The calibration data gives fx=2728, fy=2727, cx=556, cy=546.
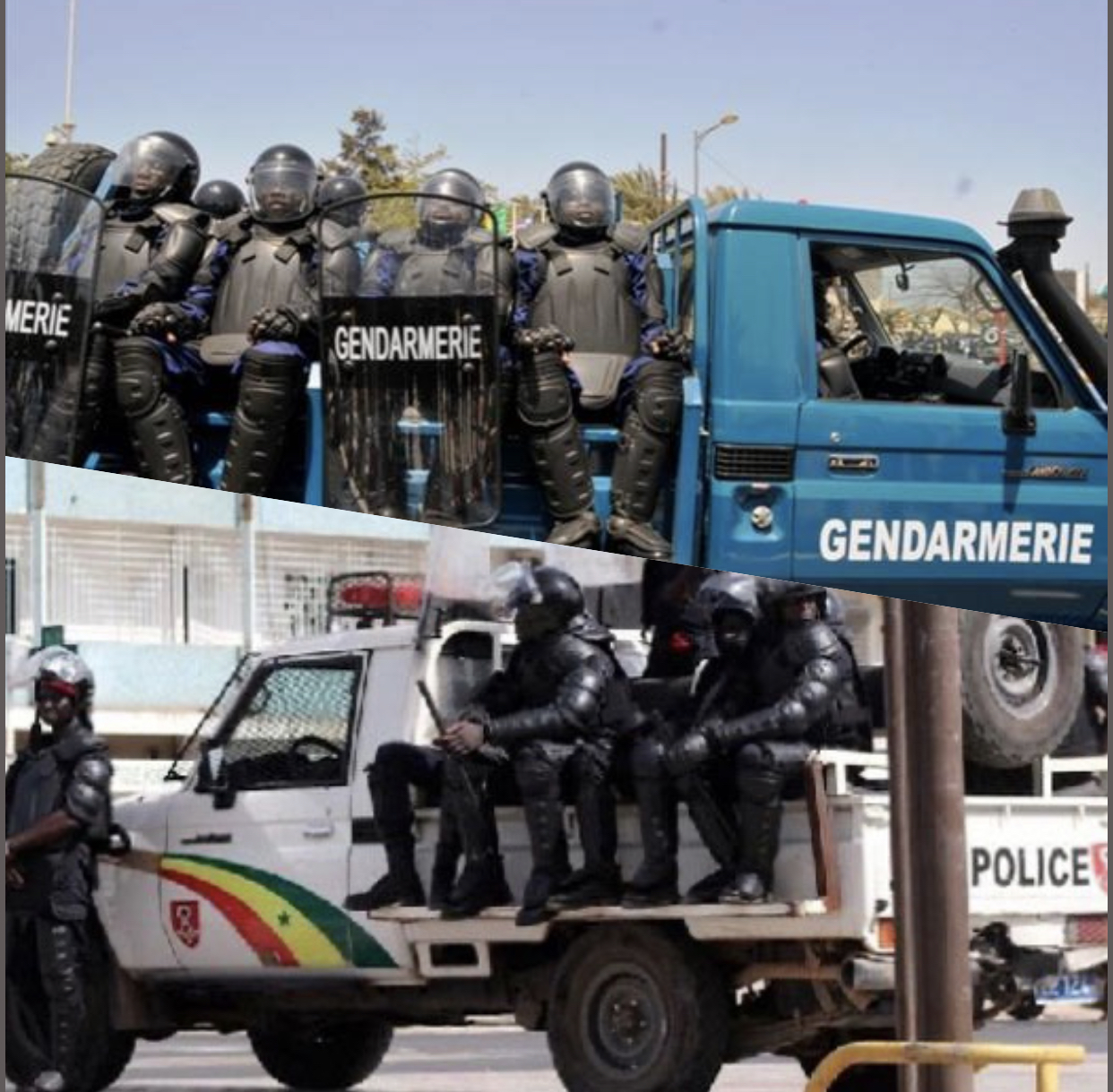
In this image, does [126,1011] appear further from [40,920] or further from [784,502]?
[784,502]

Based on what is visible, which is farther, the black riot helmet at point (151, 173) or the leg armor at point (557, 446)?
the black riot helmet at point (151, 173)

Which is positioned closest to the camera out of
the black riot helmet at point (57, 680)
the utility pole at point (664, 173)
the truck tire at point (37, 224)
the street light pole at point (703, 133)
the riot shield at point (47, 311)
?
the black riot helmet at point (57, 680)

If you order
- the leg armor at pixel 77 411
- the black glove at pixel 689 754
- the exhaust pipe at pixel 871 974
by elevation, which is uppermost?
the leg armor at pixel 77 411

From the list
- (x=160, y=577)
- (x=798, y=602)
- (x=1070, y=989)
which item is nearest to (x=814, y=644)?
(x=798, y=602)

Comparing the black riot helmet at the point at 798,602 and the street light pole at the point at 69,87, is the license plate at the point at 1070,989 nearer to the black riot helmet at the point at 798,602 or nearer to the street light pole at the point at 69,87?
the black riot helmet at the point at 798,602

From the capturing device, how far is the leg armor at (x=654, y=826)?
21.2 ft

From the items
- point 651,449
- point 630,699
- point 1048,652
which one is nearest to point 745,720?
point 630,699

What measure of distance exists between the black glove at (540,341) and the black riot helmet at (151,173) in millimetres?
1426

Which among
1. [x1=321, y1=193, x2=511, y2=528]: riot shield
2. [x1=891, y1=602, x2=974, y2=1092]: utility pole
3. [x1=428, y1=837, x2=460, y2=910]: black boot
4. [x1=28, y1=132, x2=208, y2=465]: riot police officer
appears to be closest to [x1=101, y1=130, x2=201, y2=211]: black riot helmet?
[x1=28, y1=132, x2=208, y2=465]: riot police officer

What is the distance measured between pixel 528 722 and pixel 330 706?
86cm

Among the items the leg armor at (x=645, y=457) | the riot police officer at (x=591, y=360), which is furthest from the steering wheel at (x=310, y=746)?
the leg armor at (x=645, y=457)

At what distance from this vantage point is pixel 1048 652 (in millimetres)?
6648

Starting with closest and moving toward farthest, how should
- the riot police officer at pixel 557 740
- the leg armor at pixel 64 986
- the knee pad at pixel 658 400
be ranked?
the leg armor at pixel 64 986
the riot police officer at pixel 557 740
the knee pad at pixel 658 400

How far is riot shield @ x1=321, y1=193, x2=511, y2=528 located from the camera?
26.7 ft
